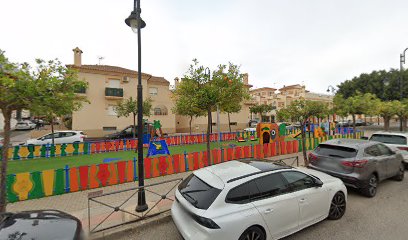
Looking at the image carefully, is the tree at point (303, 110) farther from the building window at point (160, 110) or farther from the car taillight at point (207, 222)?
the building window at point (160, 110)

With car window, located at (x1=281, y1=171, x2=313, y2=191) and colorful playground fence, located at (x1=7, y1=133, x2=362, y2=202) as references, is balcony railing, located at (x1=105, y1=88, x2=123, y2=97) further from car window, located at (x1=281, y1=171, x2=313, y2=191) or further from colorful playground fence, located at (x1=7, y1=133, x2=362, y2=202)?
car window, located at (x1=281, y1=171, x2=313, y2=191)

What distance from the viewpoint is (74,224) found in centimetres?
296

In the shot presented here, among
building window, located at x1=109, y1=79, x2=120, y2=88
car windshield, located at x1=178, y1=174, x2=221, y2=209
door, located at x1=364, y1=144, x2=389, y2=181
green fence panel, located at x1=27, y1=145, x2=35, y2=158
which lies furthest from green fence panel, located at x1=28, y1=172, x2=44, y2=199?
building window, located at x1=109, y1=79, x2=120, y2=88

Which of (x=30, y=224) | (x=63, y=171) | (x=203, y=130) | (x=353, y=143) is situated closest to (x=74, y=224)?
(x=30, y=224)

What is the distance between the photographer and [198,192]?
Result: 126 inches

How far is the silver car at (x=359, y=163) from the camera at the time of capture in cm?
520

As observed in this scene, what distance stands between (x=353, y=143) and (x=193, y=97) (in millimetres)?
5790

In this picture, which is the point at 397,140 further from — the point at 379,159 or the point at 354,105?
the point at 354,105

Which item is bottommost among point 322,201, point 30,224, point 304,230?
point 304,230

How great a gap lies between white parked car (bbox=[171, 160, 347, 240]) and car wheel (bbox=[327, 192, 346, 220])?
2 cm

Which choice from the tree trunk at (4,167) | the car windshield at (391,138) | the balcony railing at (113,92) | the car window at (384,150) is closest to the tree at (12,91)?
the tree trunk at (4,167)

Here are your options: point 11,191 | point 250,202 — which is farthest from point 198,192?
point 11,191

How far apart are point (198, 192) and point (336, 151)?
5038 mm

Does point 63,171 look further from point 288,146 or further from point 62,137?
point 288,146
